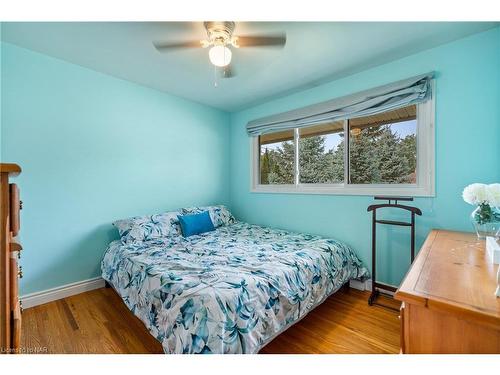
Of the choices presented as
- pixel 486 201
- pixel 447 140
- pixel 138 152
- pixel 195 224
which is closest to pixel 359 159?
pixel 447 140

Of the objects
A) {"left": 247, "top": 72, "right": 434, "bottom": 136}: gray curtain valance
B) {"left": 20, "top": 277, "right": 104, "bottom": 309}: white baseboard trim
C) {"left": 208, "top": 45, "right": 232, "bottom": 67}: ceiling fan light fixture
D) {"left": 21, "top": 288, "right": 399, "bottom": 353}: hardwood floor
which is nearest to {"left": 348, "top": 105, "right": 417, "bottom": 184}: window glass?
{"left": 247, "top": 72, "right": 434, "bottom": 136}: gray curtain valance

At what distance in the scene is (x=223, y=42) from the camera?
1607 mm

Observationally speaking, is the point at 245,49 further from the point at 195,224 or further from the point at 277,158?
the point at 195,224

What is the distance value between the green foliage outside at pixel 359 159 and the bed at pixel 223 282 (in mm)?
811

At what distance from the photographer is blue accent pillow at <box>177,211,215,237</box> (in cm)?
264

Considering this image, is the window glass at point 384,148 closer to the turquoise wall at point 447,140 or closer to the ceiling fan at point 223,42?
the turquoise wall at point 447,140

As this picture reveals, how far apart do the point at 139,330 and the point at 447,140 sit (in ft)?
9.84

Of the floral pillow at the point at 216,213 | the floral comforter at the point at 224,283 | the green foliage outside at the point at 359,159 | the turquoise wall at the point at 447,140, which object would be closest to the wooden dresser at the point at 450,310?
the floral comforter at the point at 224,283

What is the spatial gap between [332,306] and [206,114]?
2981mm

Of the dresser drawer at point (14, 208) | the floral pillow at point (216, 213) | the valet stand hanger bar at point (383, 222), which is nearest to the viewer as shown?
the dresser drawer at point (14, 208)

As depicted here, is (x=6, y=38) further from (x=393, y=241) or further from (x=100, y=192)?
(x=393, y=241)

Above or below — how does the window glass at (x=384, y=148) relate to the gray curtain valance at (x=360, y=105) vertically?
below

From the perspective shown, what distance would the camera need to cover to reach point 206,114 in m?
3.42

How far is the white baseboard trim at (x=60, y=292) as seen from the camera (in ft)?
6.68
